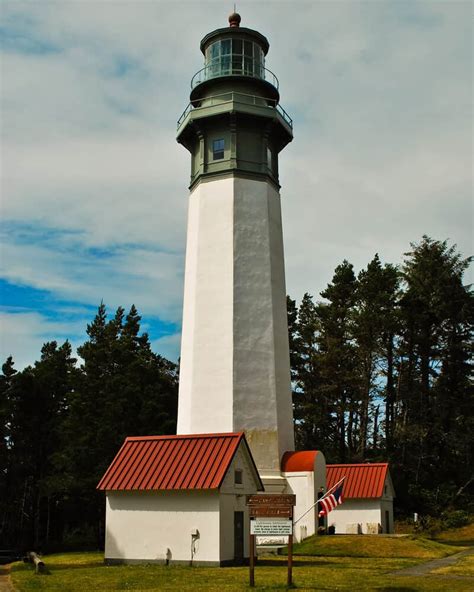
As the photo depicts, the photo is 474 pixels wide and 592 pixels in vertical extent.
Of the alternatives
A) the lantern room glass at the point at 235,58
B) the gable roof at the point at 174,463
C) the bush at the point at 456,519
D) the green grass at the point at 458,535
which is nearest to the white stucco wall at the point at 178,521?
the gable roof at the point at 174,463

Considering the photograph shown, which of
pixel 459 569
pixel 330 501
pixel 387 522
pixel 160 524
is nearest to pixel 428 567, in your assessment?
pixel 459 569

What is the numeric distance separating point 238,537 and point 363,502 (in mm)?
13734

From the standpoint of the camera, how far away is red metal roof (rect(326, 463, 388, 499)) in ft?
118

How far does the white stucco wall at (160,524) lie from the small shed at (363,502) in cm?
1437

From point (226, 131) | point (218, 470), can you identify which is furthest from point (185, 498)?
point (226, 131)

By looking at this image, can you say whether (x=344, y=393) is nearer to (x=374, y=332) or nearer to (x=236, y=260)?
(x=374, y=332)

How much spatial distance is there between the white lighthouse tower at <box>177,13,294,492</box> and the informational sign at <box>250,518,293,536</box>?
10.8 metres

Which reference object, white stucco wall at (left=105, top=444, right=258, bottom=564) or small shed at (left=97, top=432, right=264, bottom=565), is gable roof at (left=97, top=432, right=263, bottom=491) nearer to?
small shed at (left=97, top=432, right=264, bottom=565)

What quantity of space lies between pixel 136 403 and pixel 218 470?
21.1m

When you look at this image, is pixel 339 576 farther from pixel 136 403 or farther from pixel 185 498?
pixel 136 403

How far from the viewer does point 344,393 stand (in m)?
53.9

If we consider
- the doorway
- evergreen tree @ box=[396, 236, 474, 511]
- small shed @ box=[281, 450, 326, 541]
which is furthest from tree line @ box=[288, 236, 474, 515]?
small shed @ box=[281, 450, 326, 541]

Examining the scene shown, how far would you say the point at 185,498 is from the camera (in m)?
23.7

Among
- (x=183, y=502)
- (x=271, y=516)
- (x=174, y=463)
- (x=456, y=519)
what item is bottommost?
(x=456, y=519)
